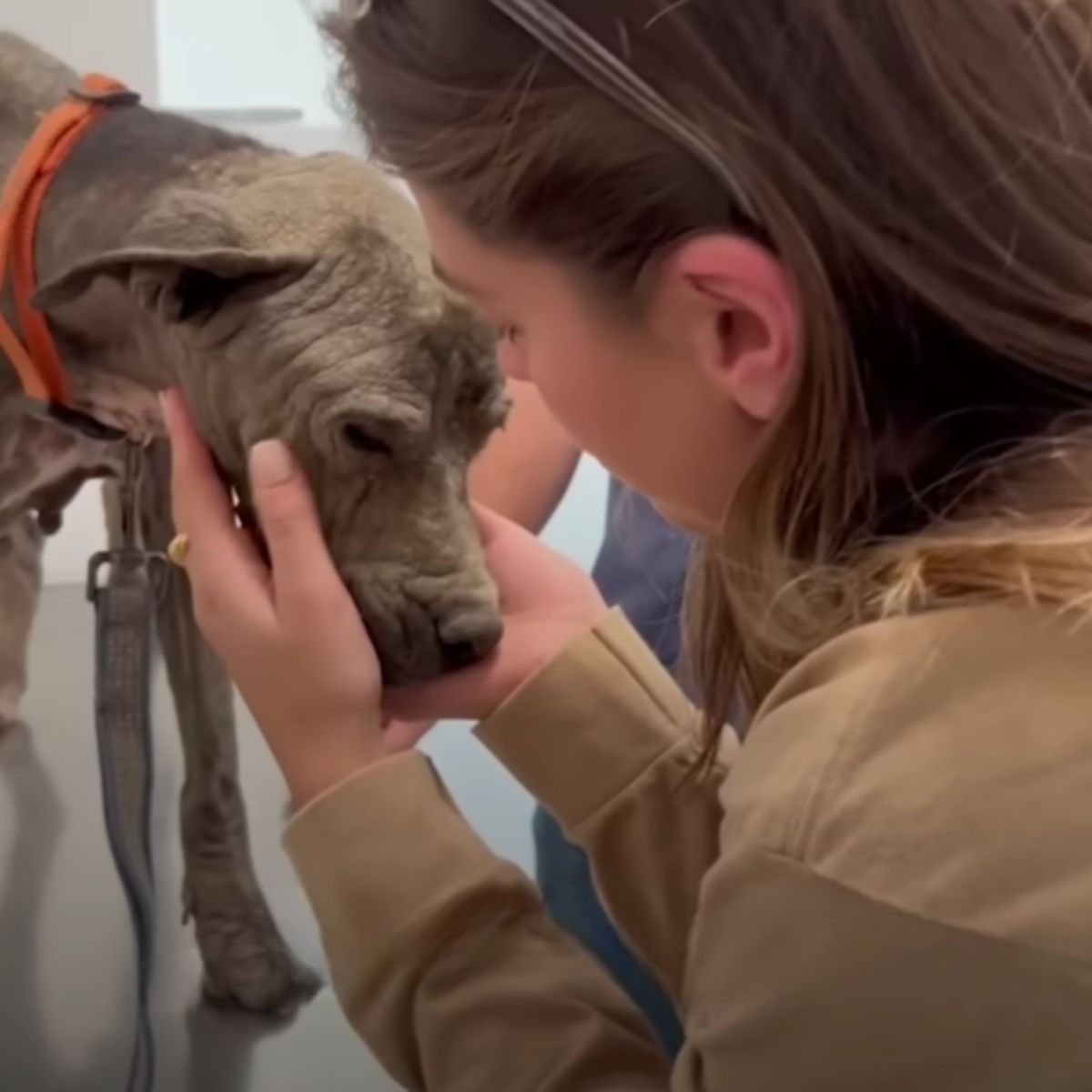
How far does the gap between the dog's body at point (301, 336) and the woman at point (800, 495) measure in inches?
3.1

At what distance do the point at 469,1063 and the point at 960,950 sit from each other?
0.57ft

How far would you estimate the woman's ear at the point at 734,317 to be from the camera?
44cm

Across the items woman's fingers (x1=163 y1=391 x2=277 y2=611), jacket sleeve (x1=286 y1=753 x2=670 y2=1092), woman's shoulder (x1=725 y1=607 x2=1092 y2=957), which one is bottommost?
jacket sleeve (x1=286 y1=753 x2=670 y2=1092)

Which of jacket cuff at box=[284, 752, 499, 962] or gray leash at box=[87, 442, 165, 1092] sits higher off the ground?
jacket cuff at box=[284, 752, 499, 962]

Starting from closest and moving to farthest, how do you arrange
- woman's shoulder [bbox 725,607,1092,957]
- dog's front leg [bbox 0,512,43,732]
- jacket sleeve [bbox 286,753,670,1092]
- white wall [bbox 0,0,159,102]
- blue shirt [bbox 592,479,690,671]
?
1. woman's shoulder [bbox 725,607,1092,957]
2. jacket sleeve [bbox 286,753,670,1092]
3. blue shirt [bbox 592,479,690,671]
4. dog's front leg [bbox 0,512,43,732]
5. white wall [bbox 0,0,159,102]

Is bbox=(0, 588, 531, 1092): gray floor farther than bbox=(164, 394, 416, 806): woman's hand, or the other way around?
bbox=(0, 588, 531, 1092): gray floor

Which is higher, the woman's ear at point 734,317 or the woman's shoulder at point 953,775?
the woman's ear at point 734,317

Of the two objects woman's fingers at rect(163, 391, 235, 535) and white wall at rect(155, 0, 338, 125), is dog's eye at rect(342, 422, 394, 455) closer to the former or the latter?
woman's fingers at rect(163, 391, 235, 535)

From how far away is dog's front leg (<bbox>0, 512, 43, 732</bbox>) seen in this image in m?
1.04

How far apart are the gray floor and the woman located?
259mm

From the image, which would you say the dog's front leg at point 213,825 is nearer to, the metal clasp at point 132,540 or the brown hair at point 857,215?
the metal clasp at point 132,540

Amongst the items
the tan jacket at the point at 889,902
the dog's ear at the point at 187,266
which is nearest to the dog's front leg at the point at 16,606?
the dog's ear at the point at 187,266

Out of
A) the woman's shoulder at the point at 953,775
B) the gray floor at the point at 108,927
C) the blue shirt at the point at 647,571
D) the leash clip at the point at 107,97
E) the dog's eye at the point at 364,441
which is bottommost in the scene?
the gray floor at the point at 108,927

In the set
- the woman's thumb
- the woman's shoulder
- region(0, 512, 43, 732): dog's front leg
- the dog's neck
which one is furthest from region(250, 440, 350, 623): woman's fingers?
region(0, 512, 43, 732): dog's front leg
